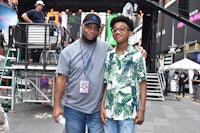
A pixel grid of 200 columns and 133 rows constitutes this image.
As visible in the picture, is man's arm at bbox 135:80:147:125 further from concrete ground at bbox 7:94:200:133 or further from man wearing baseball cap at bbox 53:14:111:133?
concrete ground at bbox 7:94:200:133

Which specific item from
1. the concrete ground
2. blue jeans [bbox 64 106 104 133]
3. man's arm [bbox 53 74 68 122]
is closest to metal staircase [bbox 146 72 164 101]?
the concrete ground

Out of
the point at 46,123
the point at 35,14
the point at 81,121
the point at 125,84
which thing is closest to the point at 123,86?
the point at 125,84

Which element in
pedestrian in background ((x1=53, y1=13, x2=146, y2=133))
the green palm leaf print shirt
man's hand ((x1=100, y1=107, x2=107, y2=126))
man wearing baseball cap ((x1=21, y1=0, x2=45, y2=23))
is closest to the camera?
the green palm leaf print shirt

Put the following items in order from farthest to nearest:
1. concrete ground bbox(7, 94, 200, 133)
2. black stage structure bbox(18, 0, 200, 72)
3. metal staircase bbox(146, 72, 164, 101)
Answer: black stage structure bbox(18, 0, 200, 72) < metal staircase bbox(146, 72, 164, 101) < concrete ground bbox(7, 94, 200, 133)

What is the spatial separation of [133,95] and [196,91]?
Answer: 14.0m

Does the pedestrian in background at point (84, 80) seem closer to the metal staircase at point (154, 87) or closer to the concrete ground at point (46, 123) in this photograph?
the concrete ground at point (46, 123)

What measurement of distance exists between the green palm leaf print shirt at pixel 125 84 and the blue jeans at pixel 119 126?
49 mm

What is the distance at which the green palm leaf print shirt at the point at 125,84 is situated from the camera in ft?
9.10

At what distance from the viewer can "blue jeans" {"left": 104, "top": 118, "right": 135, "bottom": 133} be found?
9.12 feet

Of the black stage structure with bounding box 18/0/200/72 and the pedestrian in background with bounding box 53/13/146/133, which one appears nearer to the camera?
the pedestrian in background with bounding box 53/13/146/133

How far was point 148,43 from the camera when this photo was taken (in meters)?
17.7

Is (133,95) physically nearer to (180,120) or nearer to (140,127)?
(140,127)

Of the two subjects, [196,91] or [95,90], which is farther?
[196,91]

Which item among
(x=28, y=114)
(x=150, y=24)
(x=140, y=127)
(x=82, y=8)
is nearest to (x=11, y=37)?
(x=28, y=114)
